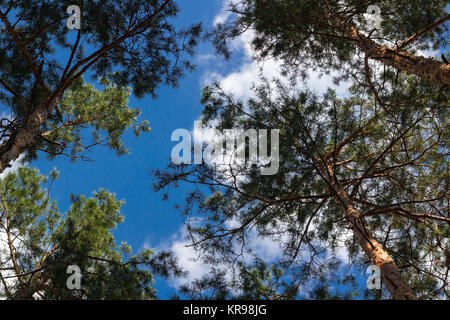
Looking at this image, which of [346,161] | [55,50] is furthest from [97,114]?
[346,161]

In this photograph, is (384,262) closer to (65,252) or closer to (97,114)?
(65,252)

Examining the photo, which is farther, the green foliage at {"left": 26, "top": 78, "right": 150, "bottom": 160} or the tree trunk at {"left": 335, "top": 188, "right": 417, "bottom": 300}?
the green foliage at {"left": 26, "top": 78, "right": 150, "bottom": 160}

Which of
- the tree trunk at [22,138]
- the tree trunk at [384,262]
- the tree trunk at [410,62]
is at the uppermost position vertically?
the tree trunk at [410,62]

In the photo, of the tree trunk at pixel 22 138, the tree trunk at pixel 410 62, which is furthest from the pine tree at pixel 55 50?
the tree trunk at pixel 410 62

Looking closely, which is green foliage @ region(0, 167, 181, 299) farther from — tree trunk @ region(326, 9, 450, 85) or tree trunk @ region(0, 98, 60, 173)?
tree trunk @ region(326, 9, 450, 85)

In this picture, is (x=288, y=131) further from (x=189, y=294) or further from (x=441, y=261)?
(x=441, y=261)

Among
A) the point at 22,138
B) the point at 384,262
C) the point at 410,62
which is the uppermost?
the point at 410,62

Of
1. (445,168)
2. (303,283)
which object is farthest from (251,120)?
(445,168)

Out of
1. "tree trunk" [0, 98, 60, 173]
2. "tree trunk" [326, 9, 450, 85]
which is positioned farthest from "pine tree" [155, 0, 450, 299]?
"tree trunk" [0, 98, 60, 173]

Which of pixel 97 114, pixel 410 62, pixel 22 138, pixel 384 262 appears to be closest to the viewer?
pixel 384 262

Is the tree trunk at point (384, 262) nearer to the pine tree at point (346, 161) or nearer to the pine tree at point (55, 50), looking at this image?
the pine tree at point (346, 161)

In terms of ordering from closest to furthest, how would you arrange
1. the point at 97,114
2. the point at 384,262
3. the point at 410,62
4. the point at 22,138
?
the point at 384,262 < the point at 22,138 < the point at 410,62 < the point at 97,114

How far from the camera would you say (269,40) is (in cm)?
589

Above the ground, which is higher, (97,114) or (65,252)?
(97,114)
